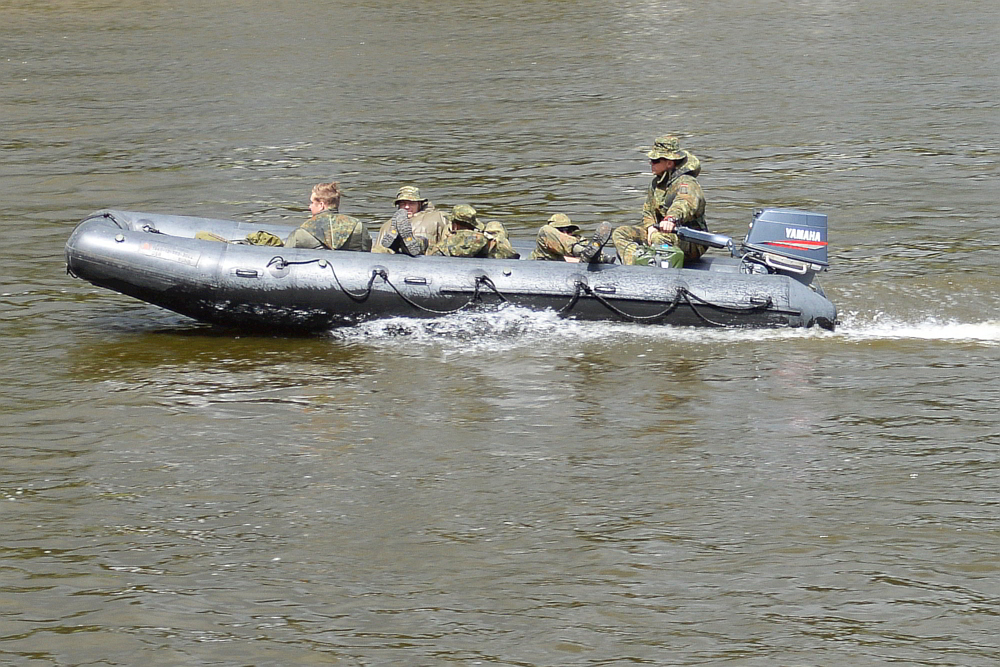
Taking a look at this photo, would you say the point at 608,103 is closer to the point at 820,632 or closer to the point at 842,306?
the point at 842,306

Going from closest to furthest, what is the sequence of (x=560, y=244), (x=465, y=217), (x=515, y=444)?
(x=515, y=444)
(x=465, y=217)
(x=560, y=244)

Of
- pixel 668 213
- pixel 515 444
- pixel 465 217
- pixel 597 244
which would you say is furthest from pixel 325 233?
pixel 515 444

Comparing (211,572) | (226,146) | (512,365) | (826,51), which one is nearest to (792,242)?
(512,365)

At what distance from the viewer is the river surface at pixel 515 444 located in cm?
551

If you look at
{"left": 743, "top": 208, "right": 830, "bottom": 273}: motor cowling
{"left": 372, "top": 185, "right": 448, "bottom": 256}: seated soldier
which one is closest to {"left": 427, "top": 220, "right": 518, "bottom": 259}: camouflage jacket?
{"left": 372, "top": 185, "right": 448, "bottom": 256}: seated soldier

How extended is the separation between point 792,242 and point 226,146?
8.98m

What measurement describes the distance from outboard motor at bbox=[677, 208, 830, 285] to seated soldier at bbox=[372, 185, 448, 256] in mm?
1812

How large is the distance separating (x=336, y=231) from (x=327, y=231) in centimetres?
6

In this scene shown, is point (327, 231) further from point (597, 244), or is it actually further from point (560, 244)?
point (597, 244)

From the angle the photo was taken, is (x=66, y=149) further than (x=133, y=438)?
Yes

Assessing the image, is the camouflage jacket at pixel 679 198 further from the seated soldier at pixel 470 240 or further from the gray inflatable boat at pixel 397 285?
the seated soldier at pixel 470 240

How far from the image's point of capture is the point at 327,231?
941cm

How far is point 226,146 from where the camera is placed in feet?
54.5

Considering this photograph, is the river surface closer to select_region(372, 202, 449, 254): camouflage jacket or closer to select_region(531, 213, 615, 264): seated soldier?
select_region(531, 213, 615, 264): seated soldier
